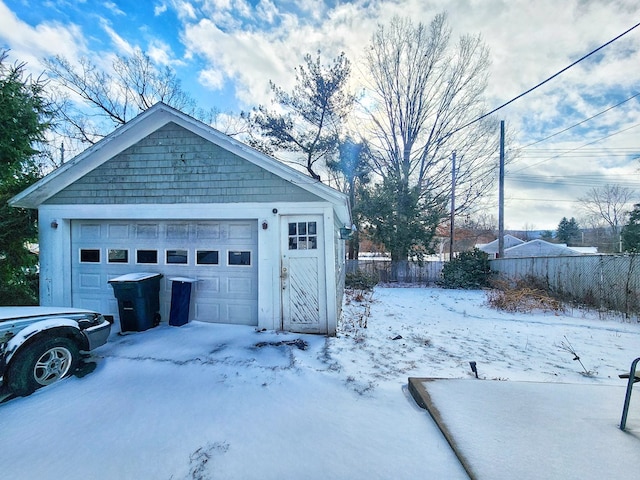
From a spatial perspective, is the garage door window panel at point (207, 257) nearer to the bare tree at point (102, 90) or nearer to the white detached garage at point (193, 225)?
the white detached garage at point (193, 225)

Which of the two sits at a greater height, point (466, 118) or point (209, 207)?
point (466, 118)

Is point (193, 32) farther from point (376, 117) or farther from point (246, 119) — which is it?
point (376, 117)

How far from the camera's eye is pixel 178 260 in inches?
228

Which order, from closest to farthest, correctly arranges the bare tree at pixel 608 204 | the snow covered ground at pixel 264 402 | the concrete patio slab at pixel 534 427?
the concrete patio slab at pixel 534 427
the snow covered ground at pixel 264 402
the bare tree at pixel 608 204

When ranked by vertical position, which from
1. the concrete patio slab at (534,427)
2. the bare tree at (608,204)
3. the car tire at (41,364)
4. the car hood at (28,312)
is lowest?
the concrete patio slab at (534,427)

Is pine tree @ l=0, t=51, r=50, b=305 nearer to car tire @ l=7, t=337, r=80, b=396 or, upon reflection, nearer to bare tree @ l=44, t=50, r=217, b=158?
car tire @ l=7, t=337, r=80, b=396

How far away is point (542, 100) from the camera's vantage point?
9.00 metres

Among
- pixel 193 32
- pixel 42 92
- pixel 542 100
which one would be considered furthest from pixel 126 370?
pixel 542 100

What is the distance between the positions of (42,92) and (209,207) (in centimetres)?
572

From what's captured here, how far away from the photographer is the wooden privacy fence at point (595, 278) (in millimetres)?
7435

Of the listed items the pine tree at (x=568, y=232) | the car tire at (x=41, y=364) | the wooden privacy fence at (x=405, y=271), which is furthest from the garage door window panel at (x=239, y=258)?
the pine tree at (x=568, y=232)

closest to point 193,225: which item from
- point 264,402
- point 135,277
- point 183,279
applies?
point 183,279

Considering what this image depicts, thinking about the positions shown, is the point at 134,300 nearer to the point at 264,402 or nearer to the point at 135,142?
the point at 135,142

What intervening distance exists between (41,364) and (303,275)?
371cm
